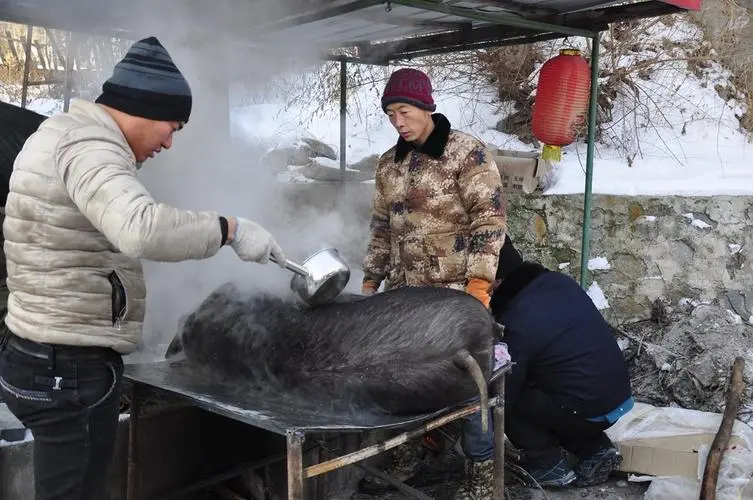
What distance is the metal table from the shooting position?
1.85 m

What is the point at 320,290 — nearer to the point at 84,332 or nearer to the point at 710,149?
the point at 84,332

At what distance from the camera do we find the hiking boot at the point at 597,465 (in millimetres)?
3359

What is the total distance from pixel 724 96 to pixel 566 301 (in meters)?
5.08

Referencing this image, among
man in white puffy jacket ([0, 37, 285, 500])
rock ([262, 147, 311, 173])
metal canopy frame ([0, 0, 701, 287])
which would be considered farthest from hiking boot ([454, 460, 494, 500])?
rock ([262, 147, 311, 173])

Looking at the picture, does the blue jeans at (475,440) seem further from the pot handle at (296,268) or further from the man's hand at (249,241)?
the man's hand at (249,241)

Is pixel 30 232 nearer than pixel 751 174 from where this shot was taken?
Yes

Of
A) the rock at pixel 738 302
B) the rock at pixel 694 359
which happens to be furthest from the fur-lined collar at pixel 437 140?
the rock at pixel 738 302

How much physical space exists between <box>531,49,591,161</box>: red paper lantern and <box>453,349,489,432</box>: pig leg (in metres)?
2.59

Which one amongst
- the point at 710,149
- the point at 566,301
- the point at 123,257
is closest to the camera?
the point at 123,257

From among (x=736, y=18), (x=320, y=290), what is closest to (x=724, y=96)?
(x=736, y=18)

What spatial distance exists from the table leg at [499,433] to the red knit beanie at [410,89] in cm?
128

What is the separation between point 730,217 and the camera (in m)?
4.96

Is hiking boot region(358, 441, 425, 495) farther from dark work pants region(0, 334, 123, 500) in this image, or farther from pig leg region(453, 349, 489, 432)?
dark work pants region(0, 334, 123, 500)

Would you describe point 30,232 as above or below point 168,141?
below
